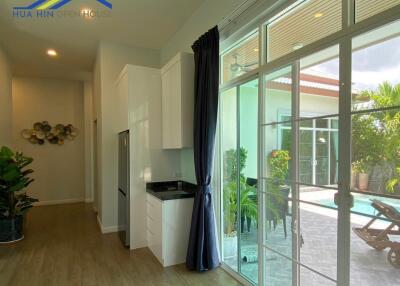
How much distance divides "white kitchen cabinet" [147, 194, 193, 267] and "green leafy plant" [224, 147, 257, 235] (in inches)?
18.3

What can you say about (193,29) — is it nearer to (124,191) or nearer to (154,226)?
(124,191)

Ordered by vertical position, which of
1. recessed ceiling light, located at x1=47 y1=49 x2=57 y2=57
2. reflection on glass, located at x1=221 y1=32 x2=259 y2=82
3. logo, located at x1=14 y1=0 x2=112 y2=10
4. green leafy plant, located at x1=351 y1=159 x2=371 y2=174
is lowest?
green leafy plant, located at x1=351 y1=159 x2=371 y2=174

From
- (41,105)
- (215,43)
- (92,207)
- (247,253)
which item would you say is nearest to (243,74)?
(215,43)

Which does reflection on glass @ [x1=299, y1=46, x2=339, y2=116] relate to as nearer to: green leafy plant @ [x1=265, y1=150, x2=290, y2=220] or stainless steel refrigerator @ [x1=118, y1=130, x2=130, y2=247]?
green leafy plant @ [x1=265, y1=150, x2=290, y2=220]

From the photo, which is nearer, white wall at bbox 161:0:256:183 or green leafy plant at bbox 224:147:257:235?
green leafy plant at bbox 224:147:257:235

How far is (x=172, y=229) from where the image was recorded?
297 centimetres

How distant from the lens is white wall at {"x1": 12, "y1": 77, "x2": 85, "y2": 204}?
613 centimetres

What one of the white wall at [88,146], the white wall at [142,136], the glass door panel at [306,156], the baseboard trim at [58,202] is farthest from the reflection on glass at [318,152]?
the baseboard trim at [58,202]

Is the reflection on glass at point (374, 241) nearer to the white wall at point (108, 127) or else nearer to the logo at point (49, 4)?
the logo at point (49, 4)

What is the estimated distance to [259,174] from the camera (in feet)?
7.79

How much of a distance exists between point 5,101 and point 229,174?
4296mm

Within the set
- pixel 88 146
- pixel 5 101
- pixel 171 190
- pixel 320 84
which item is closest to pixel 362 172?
pixel 320 84

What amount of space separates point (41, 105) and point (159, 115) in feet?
14.4

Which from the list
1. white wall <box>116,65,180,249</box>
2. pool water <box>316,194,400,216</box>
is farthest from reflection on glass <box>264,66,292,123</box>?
white wall <box>116,65,180,249</box>
